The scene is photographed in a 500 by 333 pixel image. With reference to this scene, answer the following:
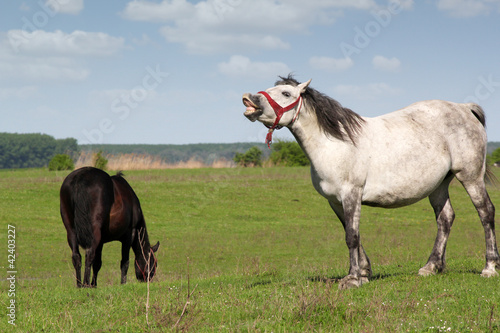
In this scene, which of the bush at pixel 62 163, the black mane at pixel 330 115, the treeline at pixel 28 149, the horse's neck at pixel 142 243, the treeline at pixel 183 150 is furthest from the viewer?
the treeline at pixel 183 150

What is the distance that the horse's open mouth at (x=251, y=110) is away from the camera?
707 centimetres

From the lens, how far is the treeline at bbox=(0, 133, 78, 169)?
9962 cm

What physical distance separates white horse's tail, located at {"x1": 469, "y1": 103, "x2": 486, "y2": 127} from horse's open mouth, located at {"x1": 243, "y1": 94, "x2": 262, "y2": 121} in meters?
4.26

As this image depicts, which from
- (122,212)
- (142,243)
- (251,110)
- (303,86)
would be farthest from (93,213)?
(303,86)

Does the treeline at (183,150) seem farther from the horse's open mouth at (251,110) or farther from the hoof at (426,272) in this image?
the horse's open mouth at (251,110)

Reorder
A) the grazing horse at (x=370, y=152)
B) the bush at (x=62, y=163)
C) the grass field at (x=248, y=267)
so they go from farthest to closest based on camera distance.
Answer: the bush at (x=62, y=163) < the grazing horse at (x=370, y=152) < the grass field at (x=248, y=267)

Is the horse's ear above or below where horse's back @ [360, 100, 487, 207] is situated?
above

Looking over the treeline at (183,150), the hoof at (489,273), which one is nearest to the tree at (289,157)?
the hoof at (489,273)

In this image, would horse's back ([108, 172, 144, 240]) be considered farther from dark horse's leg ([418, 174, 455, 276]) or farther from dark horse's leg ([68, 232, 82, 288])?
dark horse's leg ([418, 174, 455, 276])

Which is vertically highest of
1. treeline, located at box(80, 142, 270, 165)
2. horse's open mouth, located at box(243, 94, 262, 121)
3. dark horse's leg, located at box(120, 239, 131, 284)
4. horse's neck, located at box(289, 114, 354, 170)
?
treeline, located at box(80, 142, 270, 165)

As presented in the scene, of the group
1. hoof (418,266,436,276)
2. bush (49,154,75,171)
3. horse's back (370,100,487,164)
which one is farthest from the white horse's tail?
bush (49,154,75,171)

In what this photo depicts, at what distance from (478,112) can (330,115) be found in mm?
3255

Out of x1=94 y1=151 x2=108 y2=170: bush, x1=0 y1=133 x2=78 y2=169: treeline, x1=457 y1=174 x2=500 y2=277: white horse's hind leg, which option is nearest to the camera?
x1=457 y1=174 x2=500 y2=277: white horse's hind leg

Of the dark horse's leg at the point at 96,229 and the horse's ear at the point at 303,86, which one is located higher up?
the horse's ear at the point at 303,86
